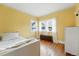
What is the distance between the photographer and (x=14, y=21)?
4.59 feet

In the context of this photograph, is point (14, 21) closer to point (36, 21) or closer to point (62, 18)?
point (36, 21)

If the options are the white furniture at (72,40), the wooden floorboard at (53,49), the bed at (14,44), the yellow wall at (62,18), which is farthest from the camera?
the white furniture at (72,40)

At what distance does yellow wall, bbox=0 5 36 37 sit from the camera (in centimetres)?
135

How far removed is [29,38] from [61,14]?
0.54 metres

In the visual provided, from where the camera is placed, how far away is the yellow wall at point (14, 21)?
1.35 metres

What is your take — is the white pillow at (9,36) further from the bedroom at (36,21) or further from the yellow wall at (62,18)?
the yellow wall at (62,18)

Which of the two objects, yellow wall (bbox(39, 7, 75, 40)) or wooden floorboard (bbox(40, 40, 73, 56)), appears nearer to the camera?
yellow wall (bbox(39, 7, 75, 40))

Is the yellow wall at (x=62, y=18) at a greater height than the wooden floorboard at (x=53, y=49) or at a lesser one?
greater

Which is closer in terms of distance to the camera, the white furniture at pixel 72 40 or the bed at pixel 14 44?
the bed at pixel 14 44

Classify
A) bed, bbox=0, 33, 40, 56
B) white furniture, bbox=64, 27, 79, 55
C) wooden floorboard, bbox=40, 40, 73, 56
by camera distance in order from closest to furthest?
bed, bbox=0, 33, 40, 56
wooden floorboard, bbox=40, 40, 73, 56
white furniture, bbox=64, 27, 79, 55

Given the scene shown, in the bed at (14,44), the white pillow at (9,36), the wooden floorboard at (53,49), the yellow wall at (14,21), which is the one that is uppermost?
the yellow wall at (14,21)

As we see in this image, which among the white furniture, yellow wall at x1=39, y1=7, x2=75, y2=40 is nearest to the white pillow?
yellow wall at x1=39, y1=7, x2=75, y2=40

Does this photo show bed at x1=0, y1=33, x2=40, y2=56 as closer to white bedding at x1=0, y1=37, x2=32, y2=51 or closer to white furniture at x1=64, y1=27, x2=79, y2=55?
white bedding at x1=0, y1=37, x2=32, y2=51

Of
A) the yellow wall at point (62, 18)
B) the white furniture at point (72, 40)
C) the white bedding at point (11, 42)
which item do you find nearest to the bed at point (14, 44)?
the white bedding at point (11, 42)
